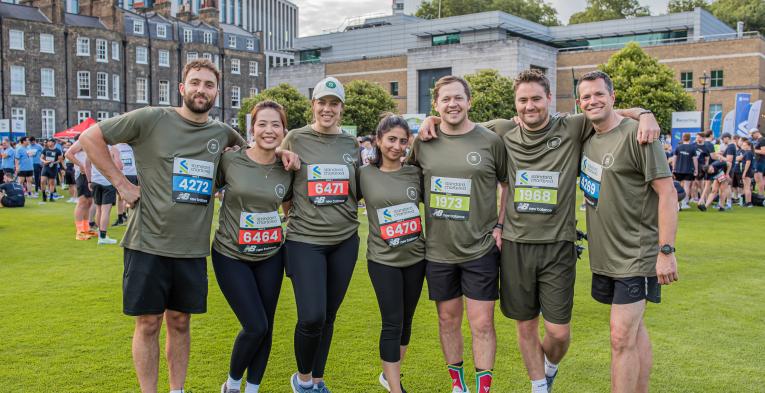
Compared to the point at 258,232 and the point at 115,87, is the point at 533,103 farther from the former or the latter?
the point at 115,87

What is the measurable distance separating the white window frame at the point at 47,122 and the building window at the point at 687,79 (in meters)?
50.3

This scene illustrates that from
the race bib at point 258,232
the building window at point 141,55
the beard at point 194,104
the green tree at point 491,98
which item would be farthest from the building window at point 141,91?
the race bib at point 258,232

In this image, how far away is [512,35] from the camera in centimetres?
6359

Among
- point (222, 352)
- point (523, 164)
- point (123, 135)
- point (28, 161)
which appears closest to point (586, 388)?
point (523, 164)

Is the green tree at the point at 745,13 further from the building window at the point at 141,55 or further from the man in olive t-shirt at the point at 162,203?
the man in olive t-shirt at the point at 162,203

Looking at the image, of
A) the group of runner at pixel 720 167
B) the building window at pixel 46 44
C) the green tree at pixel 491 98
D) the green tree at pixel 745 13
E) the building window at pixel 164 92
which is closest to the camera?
the group of runner at pixel 720 167

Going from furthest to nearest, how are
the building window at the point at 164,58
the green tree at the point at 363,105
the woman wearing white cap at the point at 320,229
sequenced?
the building window at the point at 164,58, the green tree at the point at 363,105, the woman wearing white cap at the point at 320,229

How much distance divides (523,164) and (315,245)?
152cm

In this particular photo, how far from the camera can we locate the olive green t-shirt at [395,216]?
452cm

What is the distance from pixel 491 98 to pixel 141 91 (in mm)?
30620

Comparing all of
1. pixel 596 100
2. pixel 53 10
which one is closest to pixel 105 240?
pixel 596 100

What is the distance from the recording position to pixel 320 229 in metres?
4.54

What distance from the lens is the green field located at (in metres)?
4.95

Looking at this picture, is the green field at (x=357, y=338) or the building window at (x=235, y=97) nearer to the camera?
the green field at (x=357, y=338)
